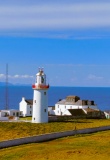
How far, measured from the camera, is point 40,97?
2815 inches

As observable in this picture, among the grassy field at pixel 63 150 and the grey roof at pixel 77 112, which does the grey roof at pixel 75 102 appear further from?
the grassy field at pixel 63 150

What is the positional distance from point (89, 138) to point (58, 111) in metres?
45.5

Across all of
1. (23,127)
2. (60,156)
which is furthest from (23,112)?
(60,156)

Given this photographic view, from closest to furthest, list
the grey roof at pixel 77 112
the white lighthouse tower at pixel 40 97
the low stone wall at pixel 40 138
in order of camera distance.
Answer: the low stone wall at pixel 40 138, the white lighthouse tower at pixel 40 97, the grey roof at pixel 77 112

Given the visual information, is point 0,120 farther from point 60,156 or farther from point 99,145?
point 60,156

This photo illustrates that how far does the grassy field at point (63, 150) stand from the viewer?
128 feet

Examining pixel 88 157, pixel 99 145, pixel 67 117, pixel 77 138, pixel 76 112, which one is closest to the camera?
pixel 88 157

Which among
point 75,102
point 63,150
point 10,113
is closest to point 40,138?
point 63,150

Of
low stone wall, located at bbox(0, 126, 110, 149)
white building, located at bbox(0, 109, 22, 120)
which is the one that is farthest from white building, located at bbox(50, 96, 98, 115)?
low stone wall, located at bbox(0, 126, 110, 149)

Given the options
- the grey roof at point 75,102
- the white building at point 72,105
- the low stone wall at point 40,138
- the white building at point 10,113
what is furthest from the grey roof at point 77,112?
the low stone wall at point 40,138

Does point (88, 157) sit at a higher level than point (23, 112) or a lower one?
lower

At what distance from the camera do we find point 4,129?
60.8 metres

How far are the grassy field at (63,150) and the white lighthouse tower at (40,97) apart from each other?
22320mm

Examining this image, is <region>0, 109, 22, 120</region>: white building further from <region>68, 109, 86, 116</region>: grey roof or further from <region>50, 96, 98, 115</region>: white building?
<region>68, 109, 86, 116</region>: grey roof
